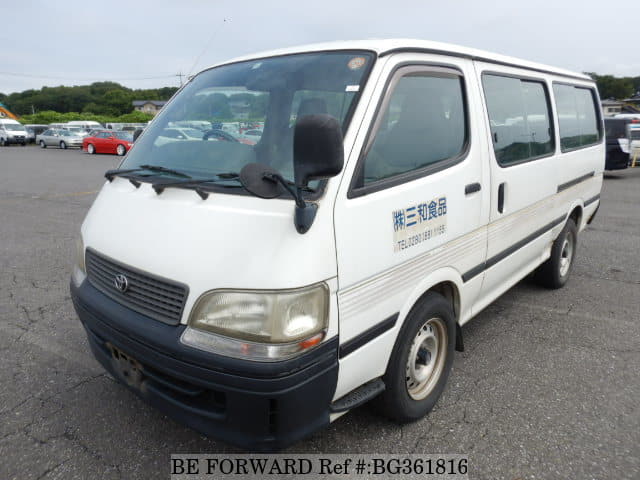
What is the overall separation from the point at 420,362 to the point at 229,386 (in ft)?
4.23

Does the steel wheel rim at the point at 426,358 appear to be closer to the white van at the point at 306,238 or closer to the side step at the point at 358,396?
the white van at the point at 306,238

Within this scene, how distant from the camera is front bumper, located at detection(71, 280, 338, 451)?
181 cm

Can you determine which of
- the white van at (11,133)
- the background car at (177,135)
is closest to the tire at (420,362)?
the background car at (177,135)

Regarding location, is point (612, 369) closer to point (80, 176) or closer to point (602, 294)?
point (602, 294)

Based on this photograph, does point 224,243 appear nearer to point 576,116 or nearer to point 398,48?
point 398,48

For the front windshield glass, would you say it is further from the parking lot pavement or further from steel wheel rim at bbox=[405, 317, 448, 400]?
the parking lot pavement

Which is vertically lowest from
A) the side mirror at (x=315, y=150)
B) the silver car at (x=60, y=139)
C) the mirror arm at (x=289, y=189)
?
the mirror arm at (x=289, y=189)

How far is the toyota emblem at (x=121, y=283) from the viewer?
7.08ft

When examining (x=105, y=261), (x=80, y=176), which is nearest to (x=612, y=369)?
(x=105, y=261)

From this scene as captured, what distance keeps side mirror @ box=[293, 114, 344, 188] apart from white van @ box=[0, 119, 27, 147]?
38.1 metres

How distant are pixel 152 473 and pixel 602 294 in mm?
4403

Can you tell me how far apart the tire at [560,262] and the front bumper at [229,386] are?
337cm

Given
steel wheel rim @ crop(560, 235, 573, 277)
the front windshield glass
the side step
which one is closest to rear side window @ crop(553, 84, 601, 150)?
steel wheel rim @ crop(560, 235, 573, 277)

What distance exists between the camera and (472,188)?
2766 mm
